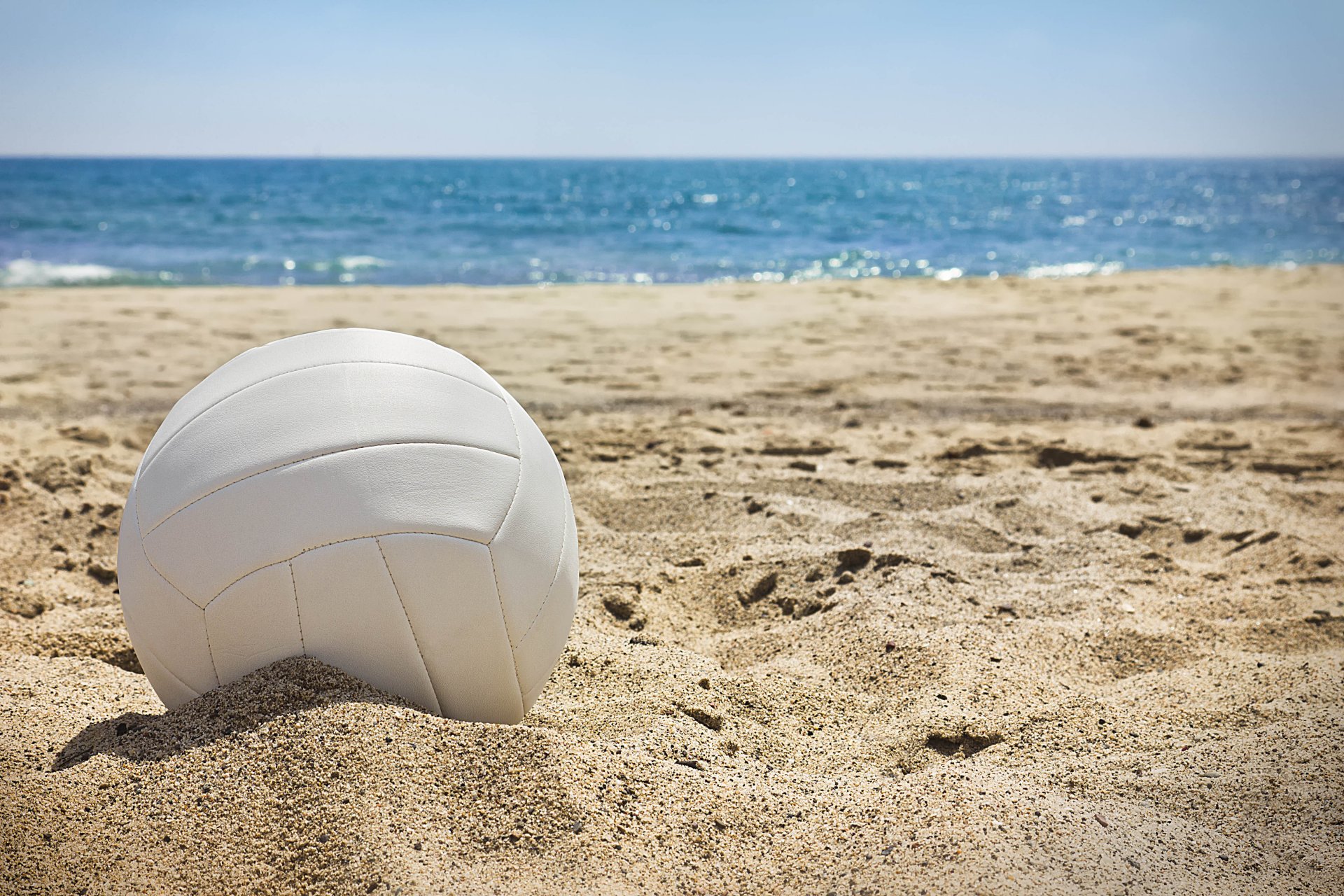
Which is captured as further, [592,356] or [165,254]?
[165,254]

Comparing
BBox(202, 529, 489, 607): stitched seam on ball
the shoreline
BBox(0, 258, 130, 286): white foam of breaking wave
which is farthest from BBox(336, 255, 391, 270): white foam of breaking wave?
BBox(202, 529, 489, 607): stitched seam on ball

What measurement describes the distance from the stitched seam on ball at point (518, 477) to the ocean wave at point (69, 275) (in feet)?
46.9

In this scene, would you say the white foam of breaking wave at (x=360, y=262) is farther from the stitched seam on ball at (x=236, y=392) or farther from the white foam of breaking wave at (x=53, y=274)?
the stitched seam on ball at (x=236, y=392)

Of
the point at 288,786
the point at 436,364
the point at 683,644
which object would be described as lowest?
the point at 683,644

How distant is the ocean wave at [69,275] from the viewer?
574 inches

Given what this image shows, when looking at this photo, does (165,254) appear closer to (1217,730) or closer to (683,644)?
(683,644)

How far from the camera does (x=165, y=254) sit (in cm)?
1827

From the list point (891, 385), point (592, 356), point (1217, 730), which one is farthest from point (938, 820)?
point (592, 356)

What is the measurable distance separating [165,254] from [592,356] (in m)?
13.5

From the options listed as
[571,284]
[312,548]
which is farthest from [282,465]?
[571,284]

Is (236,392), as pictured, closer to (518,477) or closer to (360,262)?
(518,477)

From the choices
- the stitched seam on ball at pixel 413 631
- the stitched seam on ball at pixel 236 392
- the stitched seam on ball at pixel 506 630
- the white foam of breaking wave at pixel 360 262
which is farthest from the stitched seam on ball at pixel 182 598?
the white foam of breaking wave at pixel 360 262

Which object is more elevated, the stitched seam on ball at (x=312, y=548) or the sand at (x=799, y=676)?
the stitched seam on ball at (x=312, y=548)

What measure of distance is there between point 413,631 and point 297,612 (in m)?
0.29
